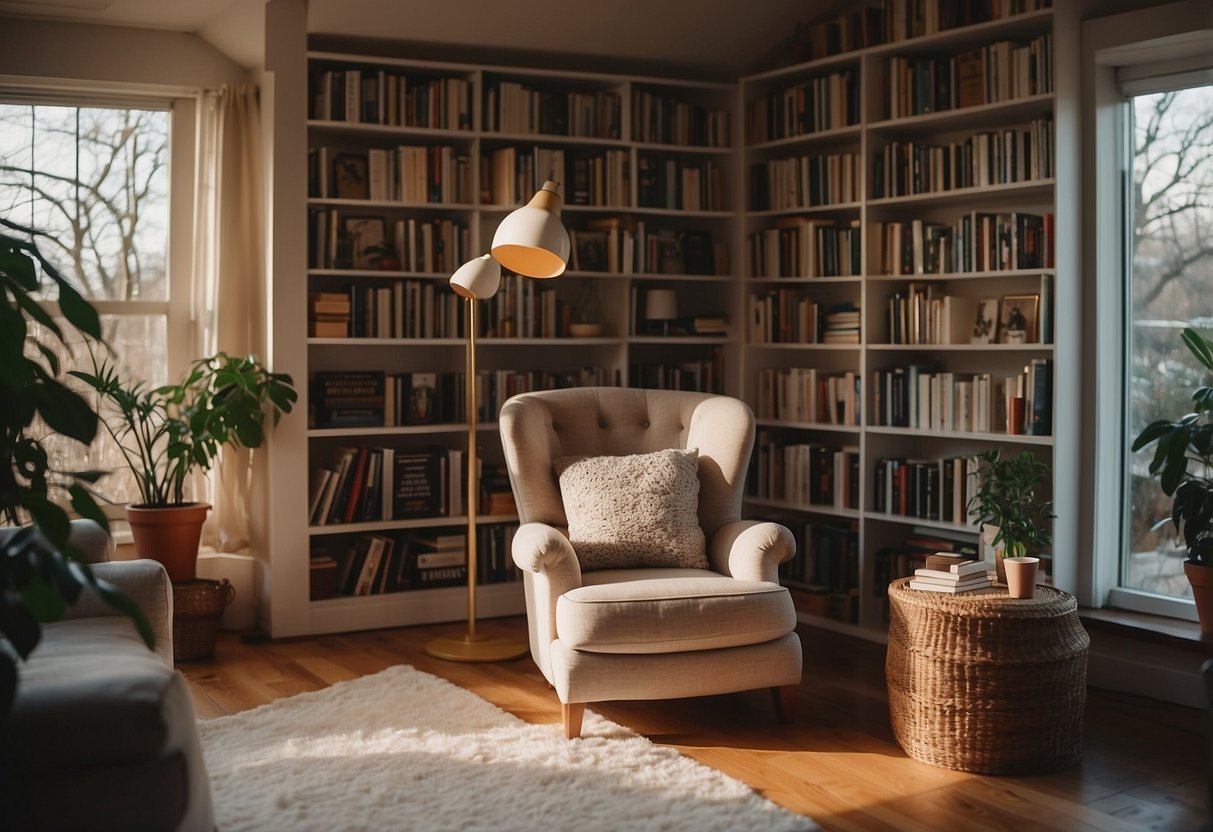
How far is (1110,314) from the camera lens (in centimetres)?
432

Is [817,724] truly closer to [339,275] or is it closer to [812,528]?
[812,528]

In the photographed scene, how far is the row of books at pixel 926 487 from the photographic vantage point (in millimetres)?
4547

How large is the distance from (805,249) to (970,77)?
97 cm

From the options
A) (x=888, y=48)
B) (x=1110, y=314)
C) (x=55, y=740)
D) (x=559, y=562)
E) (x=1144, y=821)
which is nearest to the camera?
(x=55, y=740)

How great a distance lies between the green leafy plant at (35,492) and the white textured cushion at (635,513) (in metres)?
1.87

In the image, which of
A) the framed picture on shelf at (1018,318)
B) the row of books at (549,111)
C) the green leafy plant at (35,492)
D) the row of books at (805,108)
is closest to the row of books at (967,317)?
the framed picture on shelf at (1018,318)

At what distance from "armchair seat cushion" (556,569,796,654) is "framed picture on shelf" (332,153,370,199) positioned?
211 cm

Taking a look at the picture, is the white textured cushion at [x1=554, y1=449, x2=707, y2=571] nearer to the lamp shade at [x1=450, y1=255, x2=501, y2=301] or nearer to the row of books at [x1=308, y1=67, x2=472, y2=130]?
the lamp shade at [x1=450, y1=255, x2=501, y2=301]

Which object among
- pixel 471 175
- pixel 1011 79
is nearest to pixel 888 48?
pixel 1011 79

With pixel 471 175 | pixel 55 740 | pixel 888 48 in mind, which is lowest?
pixel 55 740

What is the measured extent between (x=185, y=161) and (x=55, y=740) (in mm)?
3428

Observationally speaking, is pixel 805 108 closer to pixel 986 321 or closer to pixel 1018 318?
pixel 986 321

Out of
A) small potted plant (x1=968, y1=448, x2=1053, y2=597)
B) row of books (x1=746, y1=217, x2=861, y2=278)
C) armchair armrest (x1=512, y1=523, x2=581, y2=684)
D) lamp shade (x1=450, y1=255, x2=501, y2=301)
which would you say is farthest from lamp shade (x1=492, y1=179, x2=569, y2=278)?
row of books (x1=746, y1=217, x2=861, y2=278)

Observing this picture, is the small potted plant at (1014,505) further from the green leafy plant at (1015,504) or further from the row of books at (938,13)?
the row of books at (938,13)
